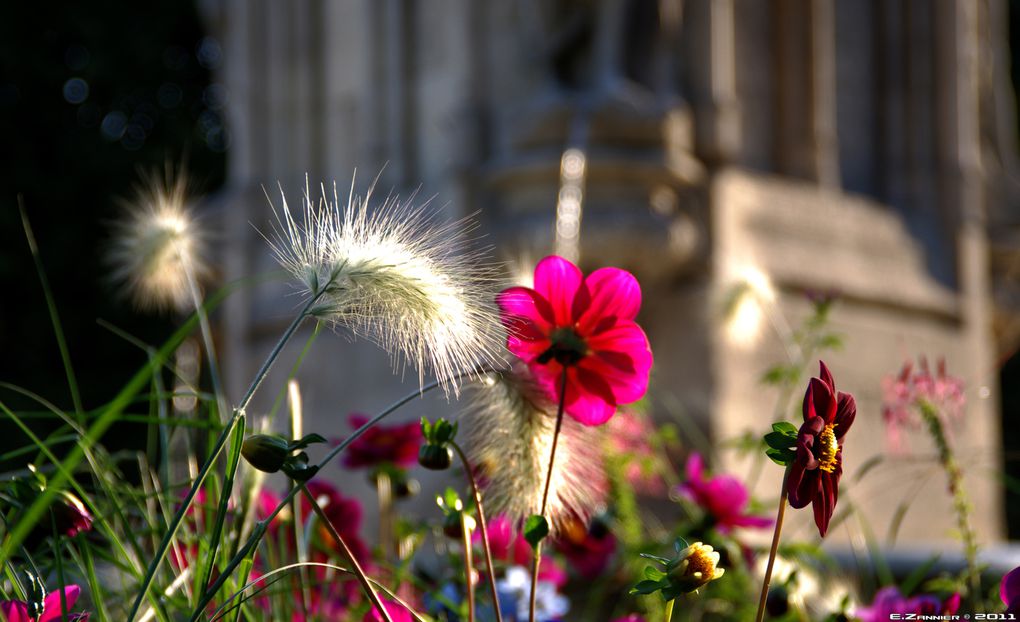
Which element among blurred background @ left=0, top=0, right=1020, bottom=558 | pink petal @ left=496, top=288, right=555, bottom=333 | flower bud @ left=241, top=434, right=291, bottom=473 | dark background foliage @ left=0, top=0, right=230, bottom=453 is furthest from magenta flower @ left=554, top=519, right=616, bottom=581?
dark background foliage @ left=0, top=0, right=230, bottom=453

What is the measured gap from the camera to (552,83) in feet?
10.0

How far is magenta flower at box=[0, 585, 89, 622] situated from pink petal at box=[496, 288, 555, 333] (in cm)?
30

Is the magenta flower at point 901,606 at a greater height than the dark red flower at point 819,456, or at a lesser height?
greater

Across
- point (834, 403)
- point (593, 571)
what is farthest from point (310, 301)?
point (593, 571)

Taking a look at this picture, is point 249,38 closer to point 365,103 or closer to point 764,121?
point 365,103

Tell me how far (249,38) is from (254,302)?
2.84 feet

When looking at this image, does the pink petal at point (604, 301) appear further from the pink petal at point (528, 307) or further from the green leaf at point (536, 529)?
the green leaf at point (536, 529)

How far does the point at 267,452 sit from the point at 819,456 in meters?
0.30

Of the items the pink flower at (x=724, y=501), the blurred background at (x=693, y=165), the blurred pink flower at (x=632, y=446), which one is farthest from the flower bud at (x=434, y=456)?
the blurred background at (x=693, y=165)

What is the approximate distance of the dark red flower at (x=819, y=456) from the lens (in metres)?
0.68

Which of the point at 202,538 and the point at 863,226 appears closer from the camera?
the point at 202,538

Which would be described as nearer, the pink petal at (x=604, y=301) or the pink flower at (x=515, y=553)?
the pink petal at (x=604, y=301)

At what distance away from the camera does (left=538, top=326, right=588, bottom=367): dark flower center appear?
771mm

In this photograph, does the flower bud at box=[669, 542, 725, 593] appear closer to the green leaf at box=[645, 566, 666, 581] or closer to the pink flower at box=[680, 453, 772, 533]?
the green leaf at box=[645, 566, 666, 581]
